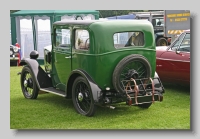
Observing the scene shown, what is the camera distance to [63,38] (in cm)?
753

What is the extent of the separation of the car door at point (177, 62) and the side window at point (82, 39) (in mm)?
2261

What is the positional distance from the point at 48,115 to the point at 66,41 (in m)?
1.28

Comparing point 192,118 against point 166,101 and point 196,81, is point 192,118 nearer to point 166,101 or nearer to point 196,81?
point 196,81

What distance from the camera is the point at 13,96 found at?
855 cm

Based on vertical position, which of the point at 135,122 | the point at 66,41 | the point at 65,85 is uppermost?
the point at 66,41

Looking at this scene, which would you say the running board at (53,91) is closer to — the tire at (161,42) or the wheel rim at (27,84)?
the wheel rim at (27,84)

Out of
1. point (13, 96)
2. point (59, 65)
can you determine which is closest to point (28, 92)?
point (13, 96)

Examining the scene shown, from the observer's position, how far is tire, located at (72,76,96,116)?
6801 mm

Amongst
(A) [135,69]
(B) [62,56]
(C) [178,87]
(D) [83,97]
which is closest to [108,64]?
(A) [135,69]

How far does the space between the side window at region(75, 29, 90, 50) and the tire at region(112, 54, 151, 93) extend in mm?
633

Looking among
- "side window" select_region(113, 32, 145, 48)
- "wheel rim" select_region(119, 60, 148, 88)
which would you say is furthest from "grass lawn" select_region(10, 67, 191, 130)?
"side window" select_region(113, 32, 145, 48)

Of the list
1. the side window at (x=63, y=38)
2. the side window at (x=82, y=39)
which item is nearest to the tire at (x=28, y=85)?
the side window at (x=63, y=38)

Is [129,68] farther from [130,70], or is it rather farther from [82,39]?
[82,39]

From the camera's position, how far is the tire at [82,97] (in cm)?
680
